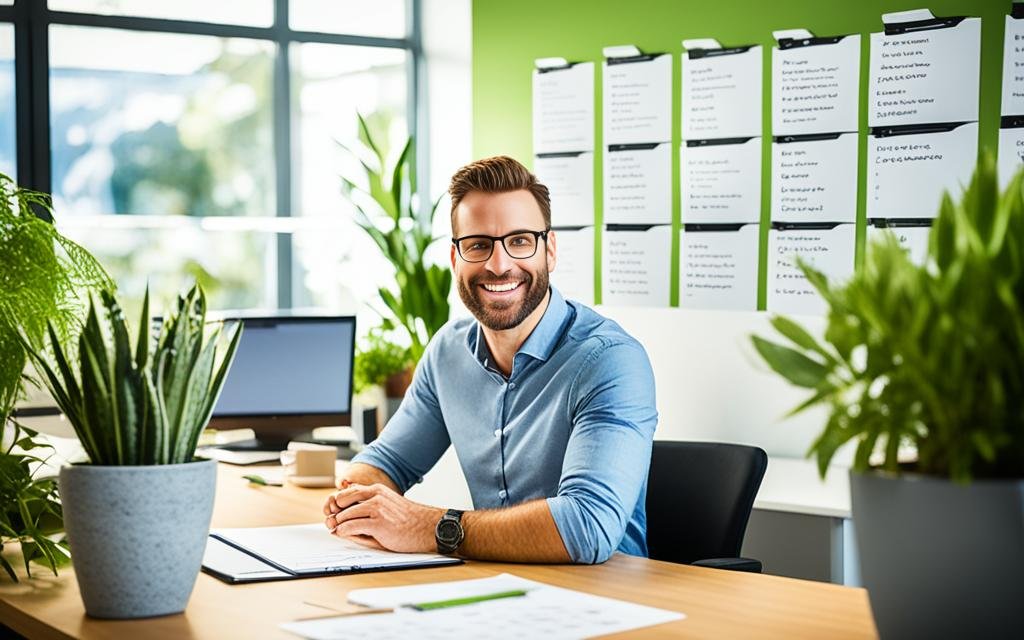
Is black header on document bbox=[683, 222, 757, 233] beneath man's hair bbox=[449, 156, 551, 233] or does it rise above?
beneath

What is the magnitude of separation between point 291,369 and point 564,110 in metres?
1.45

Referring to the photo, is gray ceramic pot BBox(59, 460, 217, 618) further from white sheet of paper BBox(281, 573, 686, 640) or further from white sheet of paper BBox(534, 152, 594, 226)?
white sheet of paper BBox(534, 152, 594, 226)

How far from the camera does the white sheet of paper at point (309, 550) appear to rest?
1992 mm

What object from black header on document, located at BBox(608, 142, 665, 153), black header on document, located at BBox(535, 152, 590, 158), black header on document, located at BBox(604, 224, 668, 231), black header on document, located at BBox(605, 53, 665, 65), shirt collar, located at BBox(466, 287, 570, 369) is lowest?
shirt collar, located at BBox(466, 287, 570, 369)

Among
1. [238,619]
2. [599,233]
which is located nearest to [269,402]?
[599,233]

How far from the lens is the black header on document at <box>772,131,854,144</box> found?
377 cm

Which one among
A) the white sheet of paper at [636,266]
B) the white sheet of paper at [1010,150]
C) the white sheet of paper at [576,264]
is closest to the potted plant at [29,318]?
the white sheet of paper at [1010,150]

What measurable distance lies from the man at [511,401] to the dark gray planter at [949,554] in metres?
0.95

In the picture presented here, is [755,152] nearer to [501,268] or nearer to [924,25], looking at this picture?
[924,25]

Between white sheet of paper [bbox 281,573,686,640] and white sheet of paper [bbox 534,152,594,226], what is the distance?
2790mm

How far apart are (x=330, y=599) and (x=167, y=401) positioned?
0.35m

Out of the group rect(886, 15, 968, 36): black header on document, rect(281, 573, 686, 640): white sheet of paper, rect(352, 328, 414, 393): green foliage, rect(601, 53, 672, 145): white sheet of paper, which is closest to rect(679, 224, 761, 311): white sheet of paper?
rect(601, 53, 672, 145): white sheet of paper

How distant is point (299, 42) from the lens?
17.3 feet

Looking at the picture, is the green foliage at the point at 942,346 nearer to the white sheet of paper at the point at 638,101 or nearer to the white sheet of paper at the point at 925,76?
the white sheet of paper at the point at 925,76
